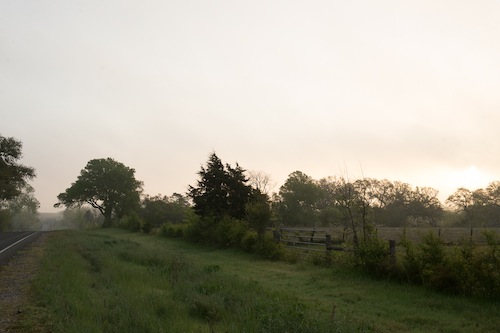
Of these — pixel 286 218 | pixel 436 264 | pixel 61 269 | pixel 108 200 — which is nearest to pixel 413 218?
pixel 286 218

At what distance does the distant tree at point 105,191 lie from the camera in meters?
67.4

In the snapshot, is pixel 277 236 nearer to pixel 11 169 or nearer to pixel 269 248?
pixel 269 248

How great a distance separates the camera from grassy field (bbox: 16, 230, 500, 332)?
6.18m

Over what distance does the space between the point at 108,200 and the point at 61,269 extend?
61358 mm

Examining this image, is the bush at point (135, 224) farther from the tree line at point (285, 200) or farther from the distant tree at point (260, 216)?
the distant tree at point (260, 216)

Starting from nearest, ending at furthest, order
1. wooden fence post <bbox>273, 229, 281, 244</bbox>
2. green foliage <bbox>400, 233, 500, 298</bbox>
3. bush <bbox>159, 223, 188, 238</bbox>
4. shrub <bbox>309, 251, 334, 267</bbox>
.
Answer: green foliage <bbox>400, 233, 500, 298</bbox> → shrub <bbox>309, 251, 334, 267</bbox> → wooden fence post <bbox>273, 229, 281, 244</bbox> → bush <bbox>159, 223, 188, 238</bbox>

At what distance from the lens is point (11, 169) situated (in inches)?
1757

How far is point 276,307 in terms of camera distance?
7121 mm

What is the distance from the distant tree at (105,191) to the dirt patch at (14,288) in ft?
180

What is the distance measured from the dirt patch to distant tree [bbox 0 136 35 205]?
34.6 m

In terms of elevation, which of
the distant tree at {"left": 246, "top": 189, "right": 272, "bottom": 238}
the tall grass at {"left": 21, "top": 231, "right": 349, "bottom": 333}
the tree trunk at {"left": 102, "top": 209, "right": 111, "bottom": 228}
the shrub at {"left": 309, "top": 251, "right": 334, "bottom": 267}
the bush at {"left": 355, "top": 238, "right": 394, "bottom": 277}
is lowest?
the tree trunk at {"left": 102, "top": 209, "right": 111, "bottom": 228}

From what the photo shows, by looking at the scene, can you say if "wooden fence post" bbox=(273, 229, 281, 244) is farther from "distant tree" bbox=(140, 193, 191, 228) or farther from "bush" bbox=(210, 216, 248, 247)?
"distant tree" bbox=(140, 193, 191, 228)

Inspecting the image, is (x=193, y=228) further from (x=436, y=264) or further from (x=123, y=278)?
(x=436, y=264)

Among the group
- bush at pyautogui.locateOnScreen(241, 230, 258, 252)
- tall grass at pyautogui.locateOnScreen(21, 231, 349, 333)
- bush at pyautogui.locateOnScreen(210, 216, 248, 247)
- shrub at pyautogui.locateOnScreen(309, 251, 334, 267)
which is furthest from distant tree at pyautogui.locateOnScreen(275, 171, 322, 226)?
tall grass at pyautogui.locateOnScreen(21, 231, 349, 333)
